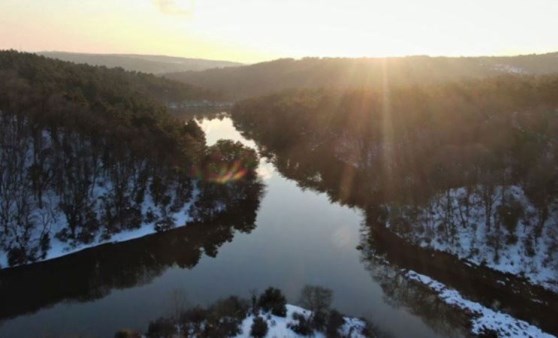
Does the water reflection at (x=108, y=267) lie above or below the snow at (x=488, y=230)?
below

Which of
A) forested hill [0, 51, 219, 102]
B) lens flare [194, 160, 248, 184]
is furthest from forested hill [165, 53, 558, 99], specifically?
lens flare [194, 160, 248, 184]

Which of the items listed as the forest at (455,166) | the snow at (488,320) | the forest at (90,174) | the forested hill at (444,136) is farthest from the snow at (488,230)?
the forest at (90,174)

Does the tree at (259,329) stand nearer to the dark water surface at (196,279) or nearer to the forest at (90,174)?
the dark water surface at (196,279)

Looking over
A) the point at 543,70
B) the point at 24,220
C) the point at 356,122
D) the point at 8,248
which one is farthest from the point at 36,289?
the point at 543,70

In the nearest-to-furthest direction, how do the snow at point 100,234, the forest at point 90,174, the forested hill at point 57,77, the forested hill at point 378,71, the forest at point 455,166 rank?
the snow at point 100,234 < the forest at point 455,166 < the forest at point 90,174 < the forested hill at point 57,77 < the forested hill at point 378,71

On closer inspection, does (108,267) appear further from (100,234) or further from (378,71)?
(378,71)

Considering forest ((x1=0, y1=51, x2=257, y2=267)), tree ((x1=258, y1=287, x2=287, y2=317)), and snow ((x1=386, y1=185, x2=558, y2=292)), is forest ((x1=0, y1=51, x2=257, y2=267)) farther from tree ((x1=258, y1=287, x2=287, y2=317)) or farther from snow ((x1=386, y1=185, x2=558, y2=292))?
snow ((x1=386, y1=185, x2=558, y2=292))

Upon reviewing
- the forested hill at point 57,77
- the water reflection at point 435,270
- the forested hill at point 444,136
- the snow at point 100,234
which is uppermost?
the forested hill at point 57,77

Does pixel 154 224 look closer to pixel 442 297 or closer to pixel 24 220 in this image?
pixel 24 220
